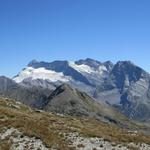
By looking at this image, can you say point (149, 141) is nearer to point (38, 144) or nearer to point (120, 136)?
point (120, 136)

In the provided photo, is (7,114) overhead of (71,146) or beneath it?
overhead

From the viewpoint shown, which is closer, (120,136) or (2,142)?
(2,142)

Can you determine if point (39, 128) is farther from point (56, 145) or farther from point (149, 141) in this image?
point (149, 141)

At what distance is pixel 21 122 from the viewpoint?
4972cm

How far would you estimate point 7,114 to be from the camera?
55625 millimetres

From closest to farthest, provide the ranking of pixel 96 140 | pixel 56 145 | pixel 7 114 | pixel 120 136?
pixel 56 145
pixel 96 140
pixel 120 136
pixel 7 114

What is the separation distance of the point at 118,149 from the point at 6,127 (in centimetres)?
1446

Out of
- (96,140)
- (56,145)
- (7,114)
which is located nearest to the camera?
(56,145)

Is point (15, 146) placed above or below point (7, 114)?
below

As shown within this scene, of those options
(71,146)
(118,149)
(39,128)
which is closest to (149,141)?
(118,149)

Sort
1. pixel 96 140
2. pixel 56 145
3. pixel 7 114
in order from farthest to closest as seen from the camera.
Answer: pixel 7 114
pixel 96 140
pixel 56 145

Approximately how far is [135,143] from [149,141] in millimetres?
1925

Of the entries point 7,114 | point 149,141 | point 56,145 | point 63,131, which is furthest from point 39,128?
point 149,141

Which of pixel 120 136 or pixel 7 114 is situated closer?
pixel 120 136
